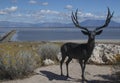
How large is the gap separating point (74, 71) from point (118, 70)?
2788 millimetres

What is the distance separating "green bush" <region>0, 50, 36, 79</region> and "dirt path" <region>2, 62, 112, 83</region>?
0.46 m

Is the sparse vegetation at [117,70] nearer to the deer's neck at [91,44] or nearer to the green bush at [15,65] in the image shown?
the deer's neck at [91,44]

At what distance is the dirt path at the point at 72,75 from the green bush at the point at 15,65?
46cm

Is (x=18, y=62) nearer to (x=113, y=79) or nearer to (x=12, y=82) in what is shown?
(x=12, y=82)

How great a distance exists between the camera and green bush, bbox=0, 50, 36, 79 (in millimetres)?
15383

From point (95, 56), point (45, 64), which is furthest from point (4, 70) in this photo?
point (95, 56)

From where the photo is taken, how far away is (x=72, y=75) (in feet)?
53.0

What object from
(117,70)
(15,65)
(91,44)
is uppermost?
(91,44)

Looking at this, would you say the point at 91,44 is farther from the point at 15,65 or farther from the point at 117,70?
the point at 15,65

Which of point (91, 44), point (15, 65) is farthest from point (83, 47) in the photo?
point (15, 65)

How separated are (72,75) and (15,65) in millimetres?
2704

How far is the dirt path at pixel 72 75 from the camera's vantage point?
15.0 meters

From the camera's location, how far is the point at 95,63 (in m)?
19.2

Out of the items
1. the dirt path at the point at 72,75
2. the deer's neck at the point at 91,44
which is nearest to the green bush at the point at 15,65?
the dirt path at the point at 72,75
